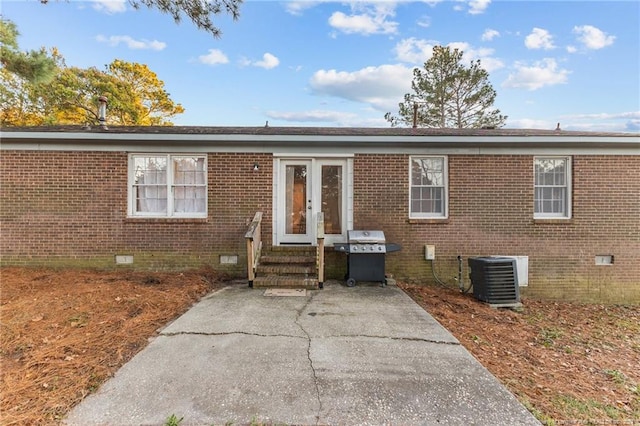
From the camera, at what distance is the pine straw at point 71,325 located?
247 cm

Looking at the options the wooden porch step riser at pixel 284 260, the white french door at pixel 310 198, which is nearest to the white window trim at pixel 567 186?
the white french door at pixel 310 198

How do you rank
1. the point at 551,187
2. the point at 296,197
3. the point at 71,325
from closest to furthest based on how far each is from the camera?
the point at 71,325 → the point at 551,187 → the point at 296,197

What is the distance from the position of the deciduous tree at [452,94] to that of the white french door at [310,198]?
15575mm

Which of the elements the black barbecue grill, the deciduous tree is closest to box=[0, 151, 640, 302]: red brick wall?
the black barbecue grill

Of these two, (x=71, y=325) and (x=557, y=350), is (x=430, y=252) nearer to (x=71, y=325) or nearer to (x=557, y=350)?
(x=557, y=350)

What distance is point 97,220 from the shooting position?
6.68m

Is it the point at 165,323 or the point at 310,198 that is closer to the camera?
the point at 165,323

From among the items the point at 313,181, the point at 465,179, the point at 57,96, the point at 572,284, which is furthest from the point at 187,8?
the point at 57,96

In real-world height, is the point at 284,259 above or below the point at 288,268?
above

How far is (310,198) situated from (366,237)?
1.69m

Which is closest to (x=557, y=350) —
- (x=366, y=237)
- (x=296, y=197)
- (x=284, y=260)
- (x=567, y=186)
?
(x=366, y=237)

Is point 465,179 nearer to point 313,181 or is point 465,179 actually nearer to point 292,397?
point 313,181

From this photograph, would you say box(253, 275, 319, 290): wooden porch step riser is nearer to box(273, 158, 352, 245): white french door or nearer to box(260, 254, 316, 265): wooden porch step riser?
box(260, 254, 316, 265): wooden porch step riser

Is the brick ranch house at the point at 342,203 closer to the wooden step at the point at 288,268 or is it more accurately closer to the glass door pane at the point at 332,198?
the glass door pane at the point at 332,198
